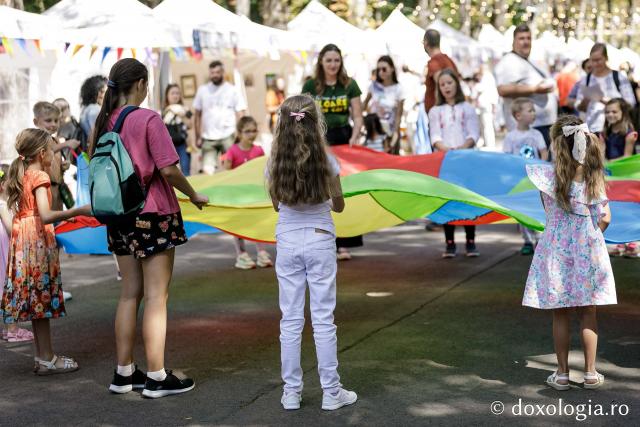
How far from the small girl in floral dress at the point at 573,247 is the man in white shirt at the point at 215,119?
324 inches

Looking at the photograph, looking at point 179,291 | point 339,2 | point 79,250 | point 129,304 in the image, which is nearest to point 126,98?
point 129,304

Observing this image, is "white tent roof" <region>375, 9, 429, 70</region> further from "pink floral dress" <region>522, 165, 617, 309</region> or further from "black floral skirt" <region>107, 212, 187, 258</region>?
"black floral skirt" <region>107, 212, 187, 258</region>

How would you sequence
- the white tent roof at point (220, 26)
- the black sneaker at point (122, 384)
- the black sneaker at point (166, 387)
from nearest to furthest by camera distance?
1. the black sneaker at point (166, 387)
2. the black sneaker at point (122, 384)
3. the white tent roof at point (220, 26)

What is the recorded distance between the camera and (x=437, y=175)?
821cm

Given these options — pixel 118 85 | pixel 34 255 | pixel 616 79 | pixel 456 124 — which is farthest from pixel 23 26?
pixel 118 85

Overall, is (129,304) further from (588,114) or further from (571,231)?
(588,114)

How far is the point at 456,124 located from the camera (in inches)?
377

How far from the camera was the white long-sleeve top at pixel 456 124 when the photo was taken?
31.4ft

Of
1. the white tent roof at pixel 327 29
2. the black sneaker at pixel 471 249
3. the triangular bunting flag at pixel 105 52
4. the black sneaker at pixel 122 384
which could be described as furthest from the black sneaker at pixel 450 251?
the white tent roof at pixel 327 29

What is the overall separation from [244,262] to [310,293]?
14.8 ft

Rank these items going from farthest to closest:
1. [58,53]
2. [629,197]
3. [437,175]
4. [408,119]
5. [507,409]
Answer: [408,119] → [58,53] → [437,175] → [629,197] → [507,409]

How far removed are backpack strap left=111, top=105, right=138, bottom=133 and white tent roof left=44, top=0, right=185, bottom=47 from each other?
8.30 m

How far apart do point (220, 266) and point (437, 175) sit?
249cm

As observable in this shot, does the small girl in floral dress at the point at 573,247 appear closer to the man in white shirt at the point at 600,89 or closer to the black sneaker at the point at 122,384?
the black sneaker at the point at 122,384
